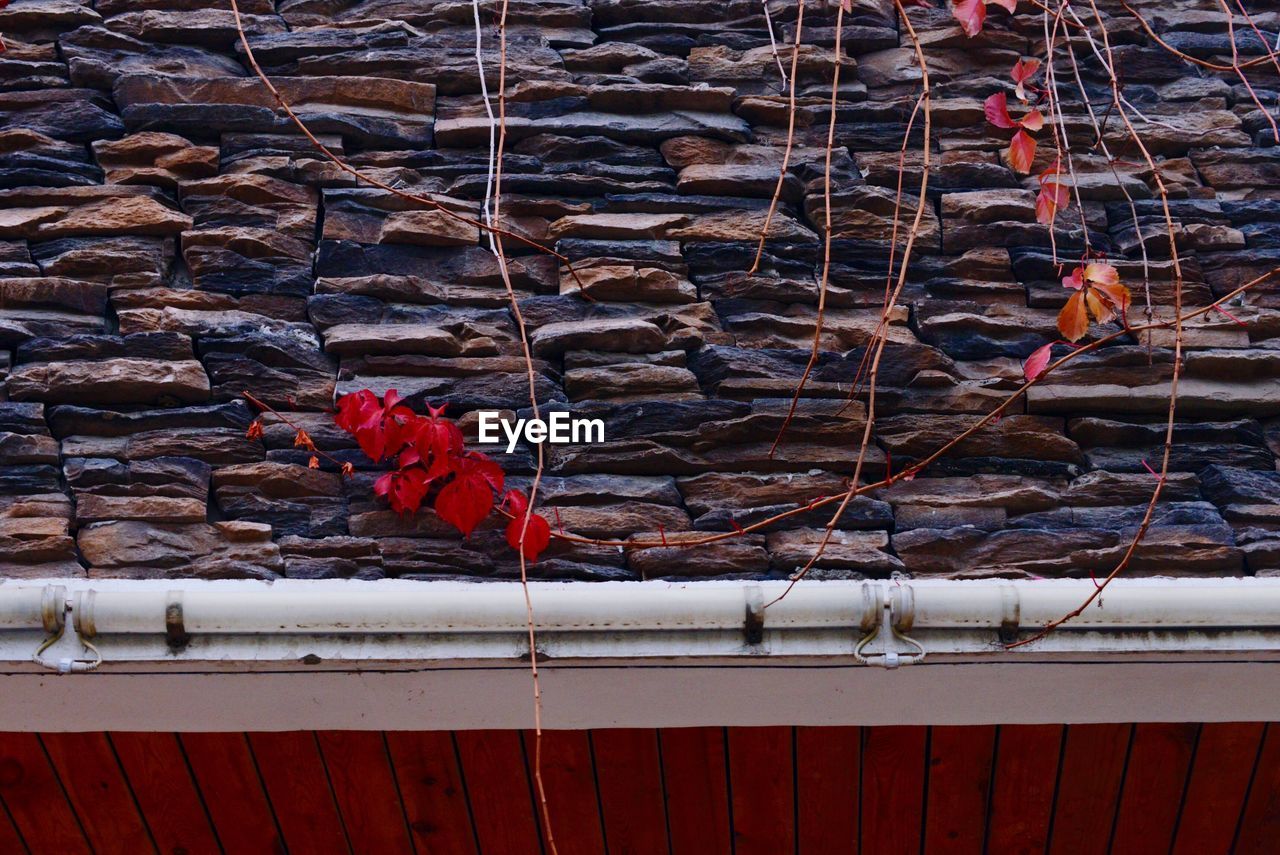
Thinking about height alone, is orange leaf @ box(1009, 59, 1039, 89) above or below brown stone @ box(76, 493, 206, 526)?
above

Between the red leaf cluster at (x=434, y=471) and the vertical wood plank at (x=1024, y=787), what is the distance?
0.92 m

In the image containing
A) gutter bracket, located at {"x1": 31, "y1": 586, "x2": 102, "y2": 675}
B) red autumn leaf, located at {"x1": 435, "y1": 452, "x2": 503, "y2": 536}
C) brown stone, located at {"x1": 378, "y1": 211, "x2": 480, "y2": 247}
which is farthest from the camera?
brown stone, located at {"x1": 378, "y1": 211, "x2": 480, "y2": 247}

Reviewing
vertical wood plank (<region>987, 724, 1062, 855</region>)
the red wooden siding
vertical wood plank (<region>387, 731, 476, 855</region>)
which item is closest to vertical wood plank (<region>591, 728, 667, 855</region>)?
the red wooden siding

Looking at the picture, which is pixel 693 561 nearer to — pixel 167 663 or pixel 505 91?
pixel 167 663

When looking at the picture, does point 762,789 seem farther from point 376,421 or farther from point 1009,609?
point 376,421

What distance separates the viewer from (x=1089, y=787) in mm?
2283

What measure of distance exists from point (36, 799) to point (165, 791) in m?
0.23

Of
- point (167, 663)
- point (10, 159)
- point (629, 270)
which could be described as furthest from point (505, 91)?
point (167, 663)

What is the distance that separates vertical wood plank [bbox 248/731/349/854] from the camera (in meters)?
2.18

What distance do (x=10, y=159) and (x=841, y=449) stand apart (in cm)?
172

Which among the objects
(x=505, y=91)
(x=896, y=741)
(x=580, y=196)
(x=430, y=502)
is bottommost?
(x=896, y=741)

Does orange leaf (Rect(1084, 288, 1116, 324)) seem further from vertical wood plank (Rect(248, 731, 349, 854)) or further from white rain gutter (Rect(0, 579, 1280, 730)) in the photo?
vertical wood plank (Rect(248, 731, 349, 854))

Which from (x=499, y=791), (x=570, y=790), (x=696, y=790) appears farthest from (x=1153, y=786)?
(x=499, y=791)

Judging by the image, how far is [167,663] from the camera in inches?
75.1
